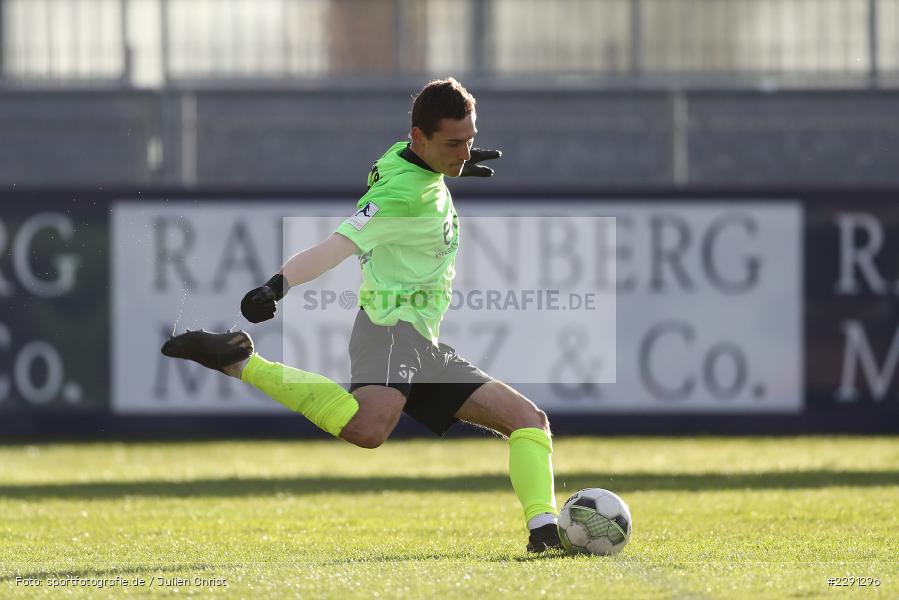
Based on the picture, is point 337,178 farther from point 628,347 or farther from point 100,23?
point 628,347

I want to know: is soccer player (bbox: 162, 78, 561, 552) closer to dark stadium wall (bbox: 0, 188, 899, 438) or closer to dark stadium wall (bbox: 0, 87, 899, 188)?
dark stadium wall (bbox: 0, 188, 899, 438)

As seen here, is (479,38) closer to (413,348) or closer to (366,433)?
(413,348)

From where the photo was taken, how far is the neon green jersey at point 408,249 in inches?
252

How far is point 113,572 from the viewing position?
6188 mm

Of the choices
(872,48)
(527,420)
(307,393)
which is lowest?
(527,420)

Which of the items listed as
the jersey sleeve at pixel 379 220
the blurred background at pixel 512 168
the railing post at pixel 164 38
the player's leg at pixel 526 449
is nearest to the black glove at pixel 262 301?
the jersey sleeve at pixel 379 220

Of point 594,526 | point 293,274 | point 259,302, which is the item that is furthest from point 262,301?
point 594,526

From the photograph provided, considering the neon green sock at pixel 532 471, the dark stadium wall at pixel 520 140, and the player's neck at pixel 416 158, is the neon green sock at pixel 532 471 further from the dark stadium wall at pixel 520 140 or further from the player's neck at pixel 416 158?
the dark stadium wall at pixel 520 140

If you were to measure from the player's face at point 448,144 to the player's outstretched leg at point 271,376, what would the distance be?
1.01 metres

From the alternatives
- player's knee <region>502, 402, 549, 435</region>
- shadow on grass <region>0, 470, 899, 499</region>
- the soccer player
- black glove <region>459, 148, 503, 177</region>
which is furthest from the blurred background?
the soccer player

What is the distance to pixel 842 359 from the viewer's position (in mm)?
12195

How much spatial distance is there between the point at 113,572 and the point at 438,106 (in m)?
2.27

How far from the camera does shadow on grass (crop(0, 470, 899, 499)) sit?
9812 millimetres

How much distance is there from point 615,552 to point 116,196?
6936 millimetres
